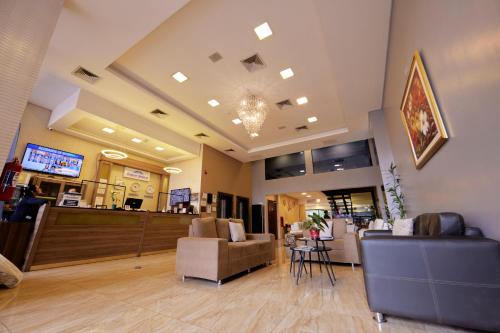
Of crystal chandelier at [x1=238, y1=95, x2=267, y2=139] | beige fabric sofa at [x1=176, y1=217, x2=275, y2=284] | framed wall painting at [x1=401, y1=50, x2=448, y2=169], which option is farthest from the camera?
crystal chandelier at [x1=238, y1=95, x2=267, y2=139]

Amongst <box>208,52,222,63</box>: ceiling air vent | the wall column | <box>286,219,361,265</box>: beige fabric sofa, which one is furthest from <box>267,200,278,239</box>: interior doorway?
the wall column

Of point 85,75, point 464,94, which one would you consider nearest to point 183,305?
point 464,94

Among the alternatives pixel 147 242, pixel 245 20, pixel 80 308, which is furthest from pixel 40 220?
pixel 245 20

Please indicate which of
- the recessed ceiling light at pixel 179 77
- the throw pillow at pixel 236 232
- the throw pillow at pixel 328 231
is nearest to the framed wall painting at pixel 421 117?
the throw pillow at pixel 328 231

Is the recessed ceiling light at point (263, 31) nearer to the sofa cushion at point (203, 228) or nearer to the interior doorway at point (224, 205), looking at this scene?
the sofa cushion at point (203, 228)

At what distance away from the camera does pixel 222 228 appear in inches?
156

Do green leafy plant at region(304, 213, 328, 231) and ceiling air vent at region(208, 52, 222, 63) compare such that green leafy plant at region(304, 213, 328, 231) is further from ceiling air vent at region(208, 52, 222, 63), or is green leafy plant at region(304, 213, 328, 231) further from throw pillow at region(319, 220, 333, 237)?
ceiling air vent at region(208, 52, 222, 63)

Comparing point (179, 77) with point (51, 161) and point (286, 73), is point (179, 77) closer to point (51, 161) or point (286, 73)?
point (286, 73)

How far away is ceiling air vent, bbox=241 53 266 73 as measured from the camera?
4.11 metres

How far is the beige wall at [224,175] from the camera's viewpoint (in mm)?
7797

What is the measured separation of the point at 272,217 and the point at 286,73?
7.65 metres

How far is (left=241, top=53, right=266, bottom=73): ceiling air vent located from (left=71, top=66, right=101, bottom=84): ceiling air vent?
10.4 ft

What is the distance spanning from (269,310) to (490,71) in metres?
2.47

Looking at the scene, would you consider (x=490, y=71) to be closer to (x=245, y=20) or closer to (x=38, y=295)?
(x=245, y=20)
